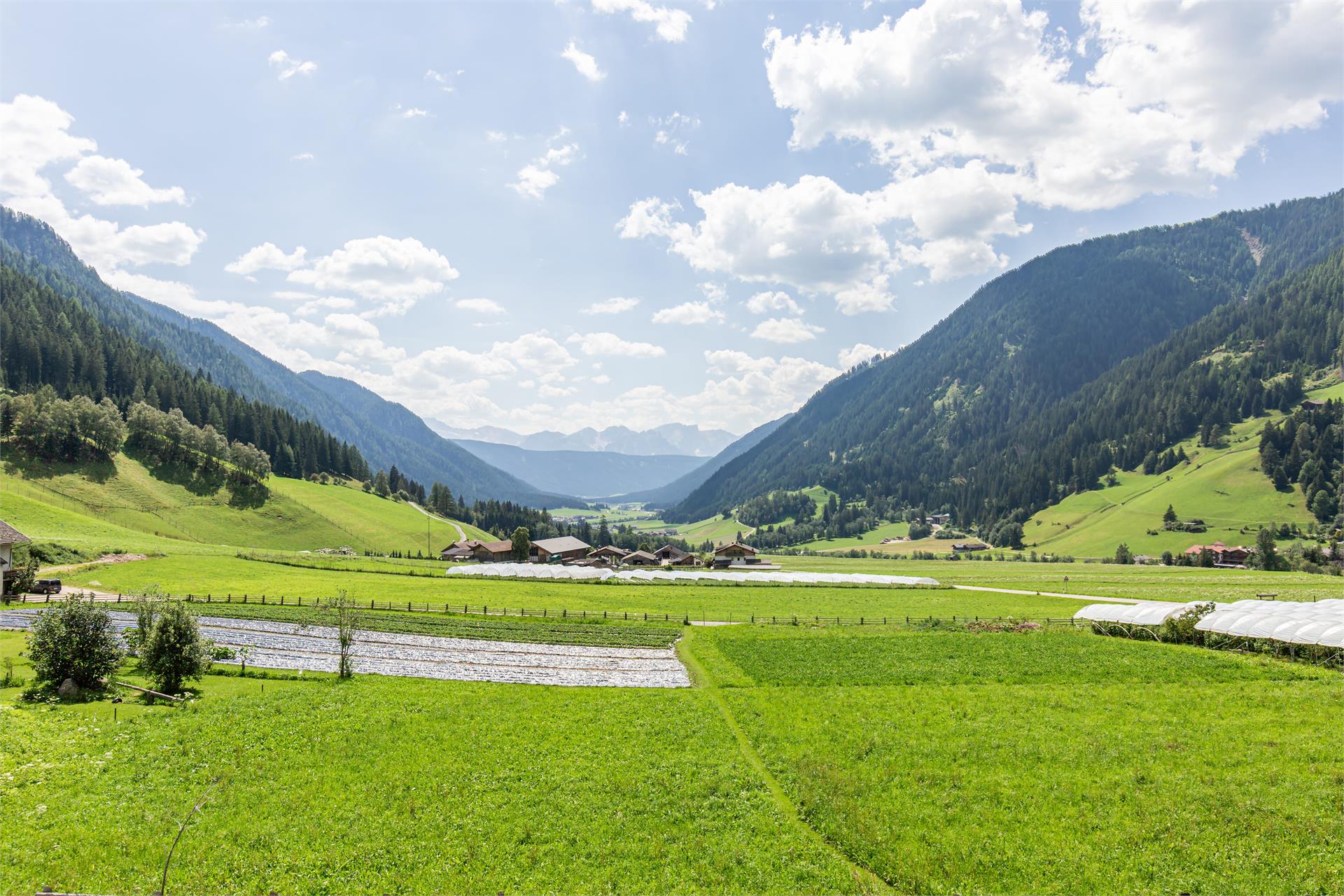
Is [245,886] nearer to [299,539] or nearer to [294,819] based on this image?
[294,819]

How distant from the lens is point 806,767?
24.3 metres

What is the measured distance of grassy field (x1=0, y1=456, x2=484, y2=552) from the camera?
96.8m

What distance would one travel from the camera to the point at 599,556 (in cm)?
14962

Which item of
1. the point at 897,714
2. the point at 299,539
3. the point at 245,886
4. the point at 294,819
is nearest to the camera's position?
the point at 245,886

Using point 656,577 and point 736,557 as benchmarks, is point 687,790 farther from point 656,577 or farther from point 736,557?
point 736,557

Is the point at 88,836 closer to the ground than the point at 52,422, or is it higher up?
closer to the ground

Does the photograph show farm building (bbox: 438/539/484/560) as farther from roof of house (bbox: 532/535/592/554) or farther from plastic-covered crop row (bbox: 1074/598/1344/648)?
plastic-covered crop row (bbox: 1074/598/1344/648)

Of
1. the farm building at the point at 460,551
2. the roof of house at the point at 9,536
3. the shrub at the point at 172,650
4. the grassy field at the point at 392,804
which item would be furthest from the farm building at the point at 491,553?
the grassy field at the point at 392,804

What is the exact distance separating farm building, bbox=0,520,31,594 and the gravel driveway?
1177 centimetres

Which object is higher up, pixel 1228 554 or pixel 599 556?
pixel 599 556

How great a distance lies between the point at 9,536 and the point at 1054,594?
11738 cm

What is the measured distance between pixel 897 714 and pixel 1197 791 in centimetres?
1120

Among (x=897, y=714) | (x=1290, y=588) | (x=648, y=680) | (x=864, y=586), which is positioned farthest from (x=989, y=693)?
(x=1290, y=588)

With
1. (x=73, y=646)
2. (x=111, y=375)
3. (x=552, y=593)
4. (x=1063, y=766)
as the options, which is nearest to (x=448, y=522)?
(x=111, y=375)
